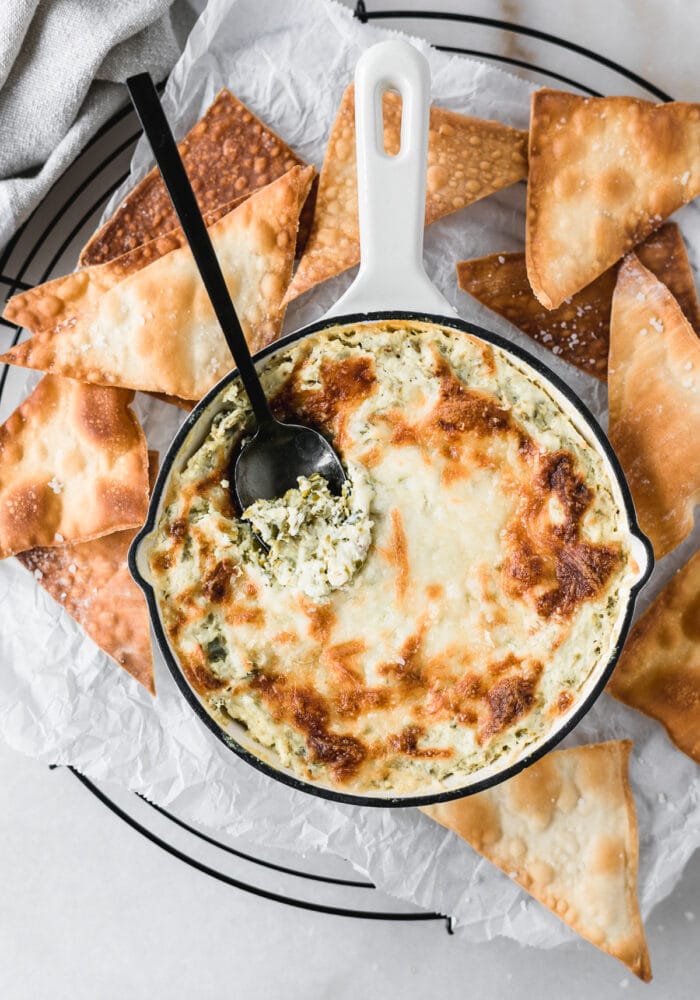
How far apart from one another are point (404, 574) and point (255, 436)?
1.22 ft

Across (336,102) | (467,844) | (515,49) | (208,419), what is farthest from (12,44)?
(467,844)

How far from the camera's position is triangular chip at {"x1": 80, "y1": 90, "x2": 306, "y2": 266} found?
197cm

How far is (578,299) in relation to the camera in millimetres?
1967

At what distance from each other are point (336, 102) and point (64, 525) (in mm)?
1086

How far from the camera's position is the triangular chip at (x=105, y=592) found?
1983 mm

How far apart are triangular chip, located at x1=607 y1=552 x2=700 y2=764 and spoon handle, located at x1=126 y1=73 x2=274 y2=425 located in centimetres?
91

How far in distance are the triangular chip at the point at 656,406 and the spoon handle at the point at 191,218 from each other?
2.44ft

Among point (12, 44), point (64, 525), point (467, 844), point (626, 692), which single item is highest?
point (12, 44)

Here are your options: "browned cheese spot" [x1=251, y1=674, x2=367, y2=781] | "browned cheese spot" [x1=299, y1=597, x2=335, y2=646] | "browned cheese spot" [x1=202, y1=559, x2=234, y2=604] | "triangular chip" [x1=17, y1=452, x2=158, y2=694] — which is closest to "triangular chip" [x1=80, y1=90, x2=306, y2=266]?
"triangular chip" [x1=17, y1=452, x2=158, y2=694]

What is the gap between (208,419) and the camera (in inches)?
67.2

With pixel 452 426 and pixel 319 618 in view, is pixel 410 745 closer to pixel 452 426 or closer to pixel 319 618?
pixel 319 618

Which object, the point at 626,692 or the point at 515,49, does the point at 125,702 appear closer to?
the point at 626,692

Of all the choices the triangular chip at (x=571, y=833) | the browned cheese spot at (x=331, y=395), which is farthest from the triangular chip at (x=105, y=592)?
the triangular chip at (x=571, y=833)

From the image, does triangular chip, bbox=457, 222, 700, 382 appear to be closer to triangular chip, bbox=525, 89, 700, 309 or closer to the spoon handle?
triangular chip, bbox=525, 89, 700, 309
